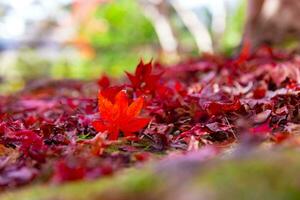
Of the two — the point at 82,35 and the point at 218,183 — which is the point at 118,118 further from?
the point at 82,35

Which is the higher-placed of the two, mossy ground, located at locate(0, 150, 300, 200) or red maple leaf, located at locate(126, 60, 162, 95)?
red maple leaf, located at locate(126, 60, 162, 95)

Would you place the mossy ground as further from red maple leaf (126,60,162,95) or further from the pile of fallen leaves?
red maple leaf (126,60,162,95)

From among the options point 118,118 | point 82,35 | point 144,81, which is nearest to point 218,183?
point 118,118

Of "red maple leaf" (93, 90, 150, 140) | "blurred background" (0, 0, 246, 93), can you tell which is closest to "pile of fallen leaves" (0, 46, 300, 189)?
"red maple leaf" (93, 90, 150, 140)

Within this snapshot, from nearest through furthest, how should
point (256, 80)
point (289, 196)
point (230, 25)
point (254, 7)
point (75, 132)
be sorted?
point (289, 196) → point (75, 132) → point (256, 80) → point (254, 7) → point (230, 25)

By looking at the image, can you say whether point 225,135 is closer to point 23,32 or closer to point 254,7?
point 254,7

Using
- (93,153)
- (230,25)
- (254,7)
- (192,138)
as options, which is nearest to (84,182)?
(93,153)

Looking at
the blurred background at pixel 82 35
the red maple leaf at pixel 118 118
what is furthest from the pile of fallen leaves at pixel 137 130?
the blurred background at pixel 82 35
